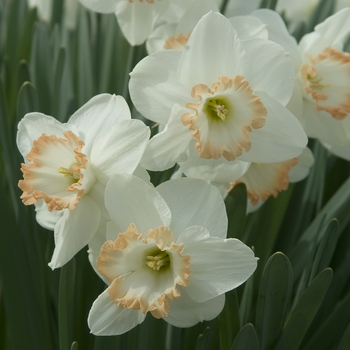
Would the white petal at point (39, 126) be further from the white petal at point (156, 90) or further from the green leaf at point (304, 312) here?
the green leaf at point (304, 312)

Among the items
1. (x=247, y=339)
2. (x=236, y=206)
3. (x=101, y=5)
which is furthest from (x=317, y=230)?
(x=101, y=5)

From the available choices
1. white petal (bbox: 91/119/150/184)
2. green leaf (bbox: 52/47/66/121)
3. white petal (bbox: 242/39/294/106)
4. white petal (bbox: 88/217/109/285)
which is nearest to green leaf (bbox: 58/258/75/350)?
white petal (bbox: 88/217/109/285)

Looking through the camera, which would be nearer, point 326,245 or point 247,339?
point 247,339

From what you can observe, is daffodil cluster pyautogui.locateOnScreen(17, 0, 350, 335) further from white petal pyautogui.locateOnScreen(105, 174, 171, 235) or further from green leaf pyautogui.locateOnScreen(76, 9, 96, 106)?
green leaf pyautogui.locateOnScreen(76, 9, 96, 106)

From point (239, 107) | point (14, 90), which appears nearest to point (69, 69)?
point (14, 90)

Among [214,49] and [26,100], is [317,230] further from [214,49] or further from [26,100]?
[26,100]

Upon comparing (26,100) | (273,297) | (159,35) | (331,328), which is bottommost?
(331,328)

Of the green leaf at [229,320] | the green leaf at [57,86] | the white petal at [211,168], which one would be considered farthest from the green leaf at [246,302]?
the green leaf at [57,86]
